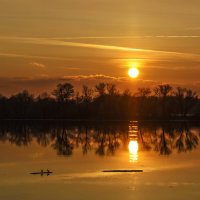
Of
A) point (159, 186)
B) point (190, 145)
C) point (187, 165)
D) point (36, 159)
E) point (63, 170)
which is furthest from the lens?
point (190, 145)

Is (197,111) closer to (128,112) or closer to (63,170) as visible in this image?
(128,112)

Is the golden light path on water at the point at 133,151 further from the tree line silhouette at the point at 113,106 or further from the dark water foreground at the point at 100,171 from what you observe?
the tree line silhouette at the point at 113,106

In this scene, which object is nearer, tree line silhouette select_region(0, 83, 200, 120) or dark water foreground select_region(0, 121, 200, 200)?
dark water foreground select_region(0, 121, 200, 200)

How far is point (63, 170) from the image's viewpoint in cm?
2342

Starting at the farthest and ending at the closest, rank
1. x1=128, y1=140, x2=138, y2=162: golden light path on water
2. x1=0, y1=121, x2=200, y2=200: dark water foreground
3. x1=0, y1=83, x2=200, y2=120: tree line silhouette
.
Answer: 1. x1=0, y1=83, x2=200, y2=120: tree line silhouette
2. x1=128, y1=140, x2=138, y2=162: golden light path on water
3. x1=0, y1=121, x2=200, y2=200: dark water foreground

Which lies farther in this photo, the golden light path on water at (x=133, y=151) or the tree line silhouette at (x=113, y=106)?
the tree line silhouette at (x=113, y=106)

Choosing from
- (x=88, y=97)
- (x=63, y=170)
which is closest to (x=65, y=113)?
(x=88, y=97)

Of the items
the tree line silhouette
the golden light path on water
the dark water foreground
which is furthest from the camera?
the tree line silhouette

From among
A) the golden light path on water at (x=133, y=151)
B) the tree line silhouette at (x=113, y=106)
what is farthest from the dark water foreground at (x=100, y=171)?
the tree line silhouette at (x=113, y=106)

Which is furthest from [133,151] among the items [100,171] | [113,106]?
[113,106]

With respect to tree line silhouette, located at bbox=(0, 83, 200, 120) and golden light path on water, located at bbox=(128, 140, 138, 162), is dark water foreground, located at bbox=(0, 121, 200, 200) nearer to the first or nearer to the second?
golden light path on water, located at bbox=(128, 140, 138, 162)

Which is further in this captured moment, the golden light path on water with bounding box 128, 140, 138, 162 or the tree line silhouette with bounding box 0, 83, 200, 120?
the tree line silhouette with bounding box 0, 83, 200, 120

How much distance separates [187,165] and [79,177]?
6689mm

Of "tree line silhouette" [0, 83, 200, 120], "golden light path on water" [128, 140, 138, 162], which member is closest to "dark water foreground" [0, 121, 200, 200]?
"golden light path on water" [128, 140, 138, 162]
